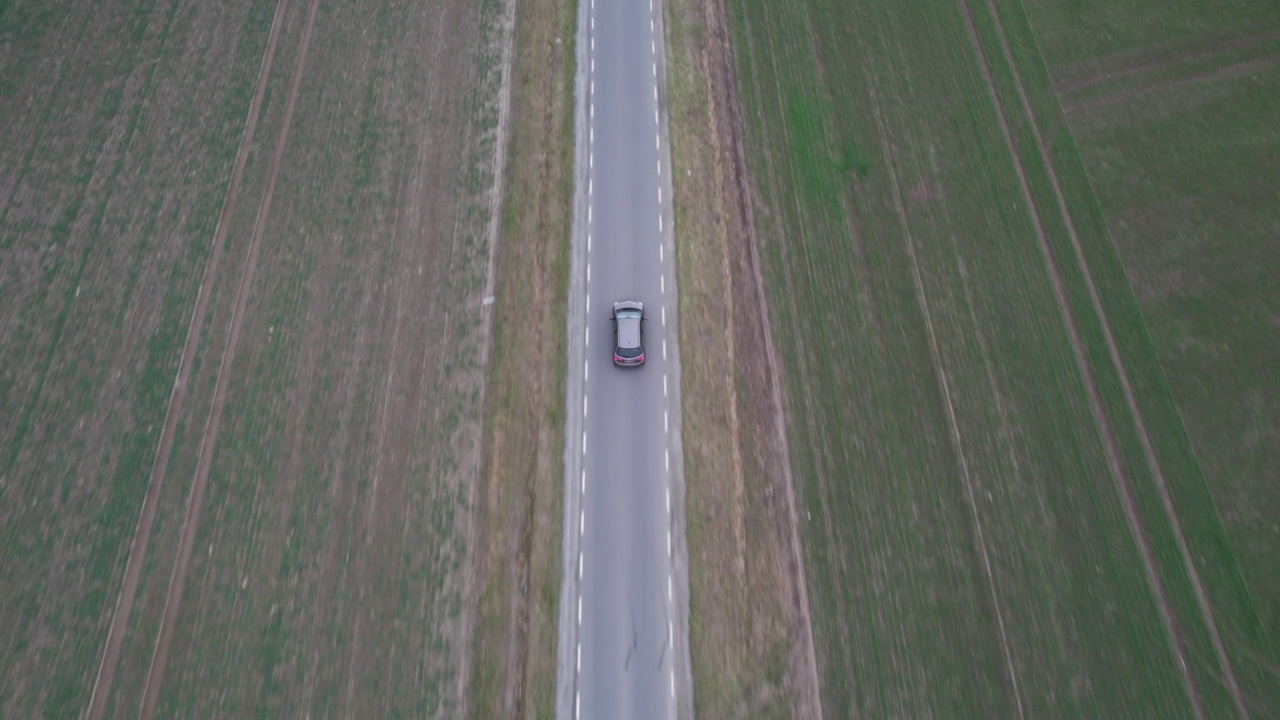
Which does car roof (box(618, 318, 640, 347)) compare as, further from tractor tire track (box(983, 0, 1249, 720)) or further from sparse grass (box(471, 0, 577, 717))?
tractor tire track (box(983, 0, 1249, 720))

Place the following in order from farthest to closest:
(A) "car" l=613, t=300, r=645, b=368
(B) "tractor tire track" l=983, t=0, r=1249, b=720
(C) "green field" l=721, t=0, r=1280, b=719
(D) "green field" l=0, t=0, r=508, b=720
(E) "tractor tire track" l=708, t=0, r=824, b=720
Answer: (A) "car" l=613, t=300, r=645, b=368, (D) "green field" l=0, t=0, r=508, b=720, (C) "green field" l=721, t=0, r=1280, b=719, (B) "tractor tire track" l=983, t=0, r=1249, b=720, (E) "tractor tire track" l=708, t=0, r=824, b=720

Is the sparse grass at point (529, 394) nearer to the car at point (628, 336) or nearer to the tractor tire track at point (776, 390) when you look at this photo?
the car at point (628, 336)

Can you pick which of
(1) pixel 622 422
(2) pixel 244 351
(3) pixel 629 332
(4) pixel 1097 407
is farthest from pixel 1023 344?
(2) pixel 244 351

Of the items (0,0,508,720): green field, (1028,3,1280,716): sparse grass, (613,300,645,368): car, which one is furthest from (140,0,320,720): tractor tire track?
(1028,3,1280,716): sparse grass

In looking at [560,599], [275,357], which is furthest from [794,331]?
[275,357]

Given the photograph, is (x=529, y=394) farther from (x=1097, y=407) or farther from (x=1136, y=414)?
(x=1136, y=414)

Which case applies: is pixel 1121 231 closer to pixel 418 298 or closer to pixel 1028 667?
pixel 1028 667
